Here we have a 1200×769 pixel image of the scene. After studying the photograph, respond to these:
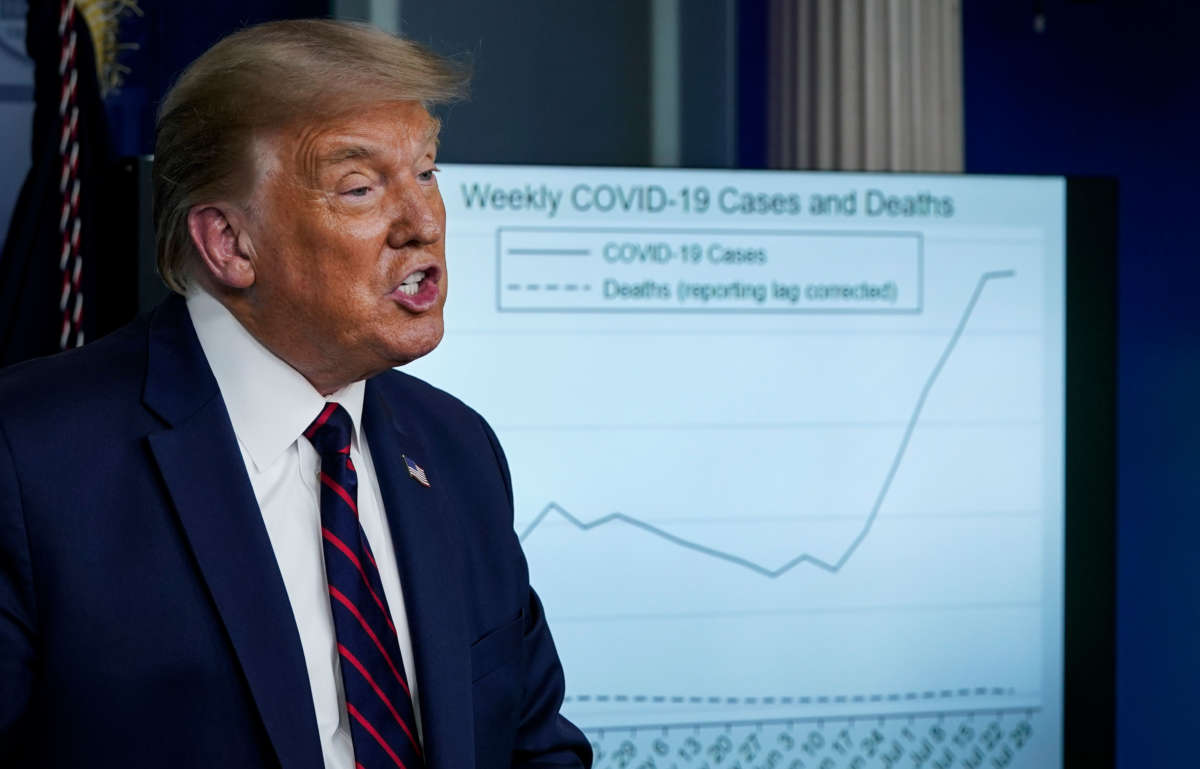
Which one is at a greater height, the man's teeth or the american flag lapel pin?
the man's teeth

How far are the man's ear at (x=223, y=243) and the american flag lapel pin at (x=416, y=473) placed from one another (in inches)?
8.8

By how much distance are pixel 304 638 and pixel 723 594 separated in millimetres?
1243

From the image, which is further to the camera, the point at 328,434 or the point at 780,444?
the point at 780,444

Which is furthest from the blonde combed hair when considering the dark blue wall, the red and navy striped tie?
the dark blue wall

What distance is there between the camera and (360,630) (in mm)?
1063

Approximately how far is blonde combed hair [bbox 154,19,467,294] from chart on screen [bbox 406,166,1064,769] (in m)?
0.97

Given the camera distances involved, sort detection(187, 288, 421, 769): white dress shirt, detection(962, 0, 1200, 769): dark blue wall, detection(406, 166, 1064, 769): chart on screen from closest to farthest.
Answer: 1. detection(187, 288, 421, 769): white dress shirt
2. detection(406, 166, 1064, 769): chart on screen
3. detection(962, 0, 1200, 769): dark blue wall

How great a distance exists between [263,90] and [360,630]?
453 millimetres

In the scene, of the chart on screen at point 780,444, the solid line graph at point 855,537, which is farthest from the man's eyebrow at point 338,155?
the solid line graph at point 855,537

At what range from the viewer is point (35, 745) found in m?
0.97

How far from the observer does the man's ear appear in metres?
1.10

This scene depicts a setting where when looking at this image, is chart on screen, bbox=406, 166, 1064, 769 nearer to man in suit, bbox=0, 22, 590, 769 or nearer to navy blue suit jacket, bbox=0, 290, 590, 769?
man in suit, bbox=0, 22, 590, 769

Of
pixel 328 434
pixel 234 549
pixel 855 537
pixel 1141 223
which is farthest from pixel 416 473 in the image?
pixel 1141 223

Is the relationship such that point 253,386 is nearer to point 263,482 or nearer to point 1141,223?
point 263,482
